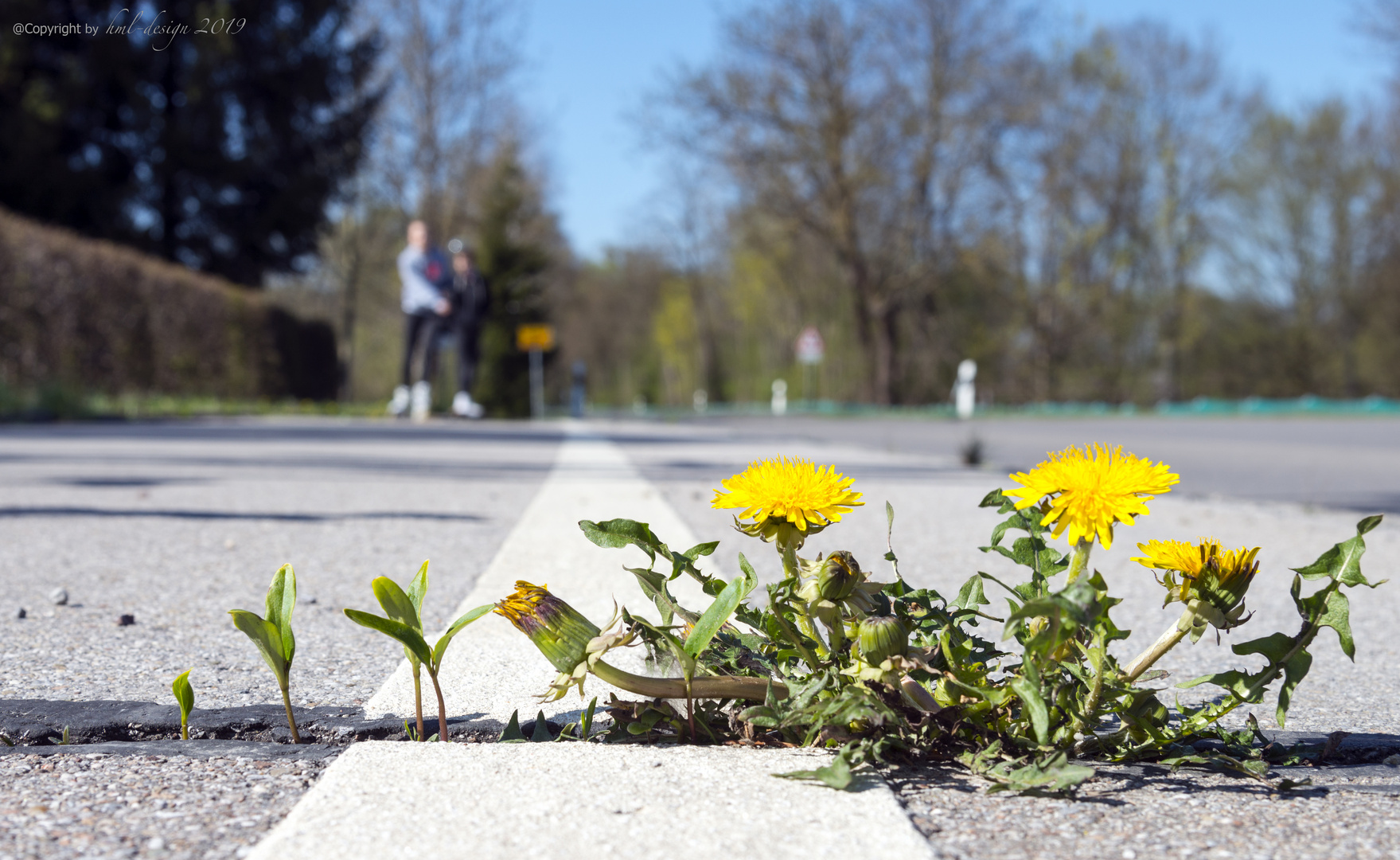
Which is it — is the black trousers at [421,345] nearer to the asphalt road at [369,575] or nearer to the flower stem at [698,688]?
the asphalt road at [369,575]

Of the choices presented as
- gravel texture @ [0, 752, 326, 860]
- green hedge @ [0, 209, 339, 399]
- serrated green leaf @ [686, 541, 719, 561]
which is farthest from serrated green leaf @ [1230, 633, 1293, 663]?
green hedge @ [0, 209, 339, 399]

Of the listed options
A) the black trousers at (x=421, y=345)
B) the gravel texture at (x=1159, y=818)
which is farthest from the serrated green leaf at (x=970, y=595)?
the black trousers at (x=421, y=345)

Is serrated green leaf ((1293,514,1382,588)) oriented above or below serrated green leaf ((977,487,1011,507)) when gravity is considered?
below

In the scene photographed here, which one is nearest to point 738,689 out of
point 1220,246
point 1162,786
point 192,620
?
point 1162,786

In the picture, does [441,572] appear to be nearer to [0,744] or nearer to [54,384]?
[0,744]

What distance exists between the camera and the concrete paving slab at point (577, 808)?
114 cm

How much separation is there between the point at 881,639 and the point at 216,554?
2.56 metres

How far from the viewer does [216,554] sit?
3314mm

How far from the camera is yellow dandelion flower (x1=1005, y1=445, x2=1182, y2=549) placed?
126cm

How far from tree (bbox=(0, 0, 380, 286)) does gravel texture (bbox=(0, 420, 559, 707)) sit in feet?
55.7

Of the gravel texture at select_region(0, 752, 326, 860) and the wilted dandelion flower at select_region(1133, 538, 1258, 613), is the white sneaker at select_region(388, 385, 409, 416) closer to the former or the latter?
the gravel texture at select_region(0, 752, 326, 860)

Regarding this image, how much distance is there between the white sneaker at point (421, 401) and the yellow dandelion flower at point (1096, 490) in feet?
43.6

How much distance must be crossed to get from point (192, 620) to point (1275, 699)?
7.07 ft

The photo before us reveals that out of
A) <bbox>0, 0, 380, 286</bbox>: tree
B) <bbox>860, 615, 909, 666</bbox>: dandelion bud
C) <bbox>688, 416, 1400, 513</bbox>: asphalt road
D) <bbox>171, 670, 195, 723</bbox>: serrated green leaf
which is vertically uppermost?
<bbox>0, 0, 380, 286</bbox>: tree
